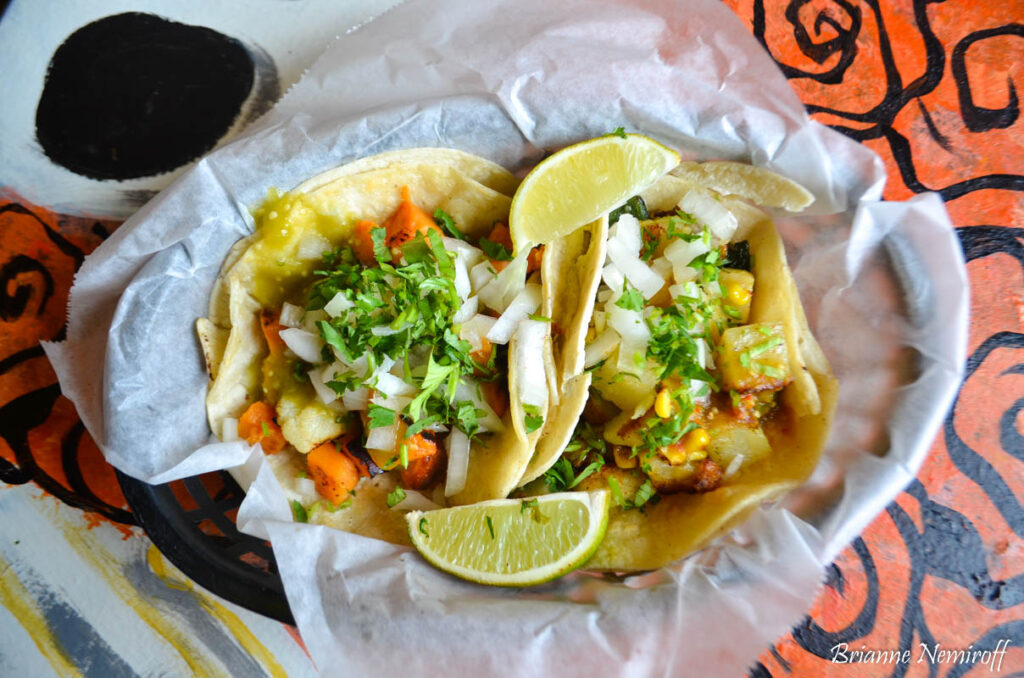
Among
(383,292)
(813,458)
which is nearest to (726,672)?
(813,458)

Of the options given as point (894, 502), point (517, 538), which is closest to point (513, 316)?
point (517, 538)

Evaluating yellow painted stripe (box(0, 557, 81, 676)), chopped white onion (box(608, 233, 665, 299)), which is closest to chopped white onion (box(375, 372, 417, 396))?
chopped white onion (box(608, 233, 665, 299))

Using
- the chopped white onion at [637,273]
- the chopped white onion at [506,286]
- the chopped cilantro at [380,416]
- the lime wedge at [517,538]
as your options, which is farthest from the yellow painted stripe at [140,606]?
the chopped white onion at [637,273]

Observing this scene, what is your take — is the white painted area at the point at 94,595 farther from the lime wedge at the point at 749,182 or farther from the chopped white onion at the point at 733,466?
the lime wedge at the point at 749,182

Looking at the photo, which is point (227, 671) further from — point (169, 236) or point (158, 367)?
point (169, 236)

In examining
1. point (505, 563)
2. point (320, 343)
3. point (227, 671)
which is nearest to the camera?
point (505, 563)
